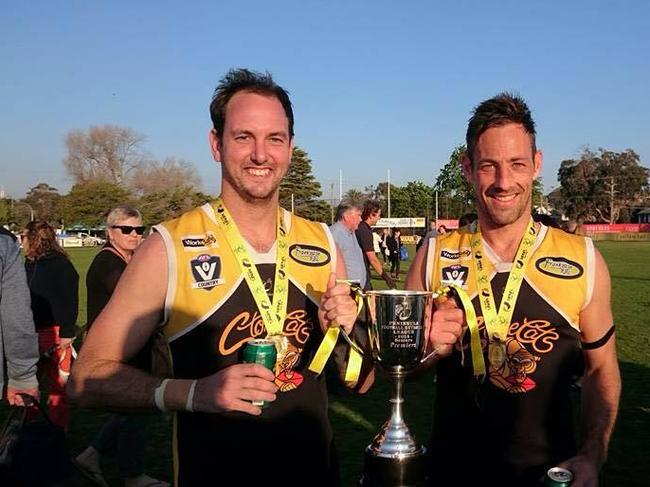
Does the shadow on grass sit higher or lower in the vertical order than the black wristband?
lower

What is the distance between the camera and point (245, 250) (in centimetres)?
266

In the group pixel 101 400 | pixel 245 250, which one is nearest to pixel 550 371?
pixel 245 250

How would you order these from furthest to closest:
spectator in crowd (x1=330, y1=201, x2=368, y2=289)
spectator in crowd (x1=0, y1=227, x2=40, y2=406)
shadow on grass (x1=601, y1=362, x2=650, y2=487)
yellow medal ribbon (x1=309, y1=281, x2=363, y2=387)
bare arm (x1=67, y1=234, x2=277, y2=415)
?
spectator in crowd (x1=330, y1=201, x2=368, y2=289)
shadow on grass (x1=601, y1=362, x2=650, y2=487)
spectator in crowd (x1=0, y1=227, x2=40, y2=406)
yellow medal ribbon (x1=309, y1=281, x2=363, y2=387)
bare arm (x1=67, y1=234, x2=277, y2=415)

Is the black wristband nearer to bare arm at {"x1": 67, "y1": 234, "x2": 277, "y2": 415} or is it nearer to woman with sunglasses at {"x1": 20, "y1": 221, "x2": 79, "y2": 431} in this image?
bare arm at {"x1": 67, "y1": 234, "x2": 277, "y2": 415}

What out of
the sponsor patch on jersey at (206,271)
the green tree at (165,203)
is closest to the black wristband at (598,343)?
the sponsor patch on jersey at (206,271)

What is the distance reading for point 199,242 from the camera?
2.63 m

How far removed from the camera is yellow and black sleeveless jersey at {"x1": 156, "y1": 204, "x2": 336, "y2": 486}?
2520mm

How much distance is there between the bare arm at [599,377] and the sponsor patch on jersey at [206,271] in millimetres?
1534

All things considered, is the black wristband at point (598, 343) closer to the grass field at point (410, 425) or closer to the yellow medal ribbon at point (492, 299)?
the yellow medal ribbon at point (492, 299)

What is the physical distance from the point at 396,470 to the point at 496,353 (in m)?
0.72

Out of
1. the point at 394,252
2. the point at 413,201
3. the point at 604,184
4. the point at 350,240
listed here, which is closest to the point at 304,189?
the point at 413,201

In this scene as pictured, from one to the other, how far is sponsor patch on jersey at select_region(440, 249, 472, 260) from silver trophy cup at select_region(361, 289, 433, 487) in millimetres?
485

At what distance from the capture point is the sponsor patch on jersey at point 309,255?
9.10 ft

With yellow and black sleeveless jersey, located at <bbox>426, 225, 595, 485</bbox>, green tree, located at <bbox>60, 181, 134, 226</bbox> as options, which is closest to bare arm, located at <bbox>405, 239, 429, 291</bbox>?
yellow and black sleeveless jersey, located at <bbox>426, 225, 595, 485</bbox>
